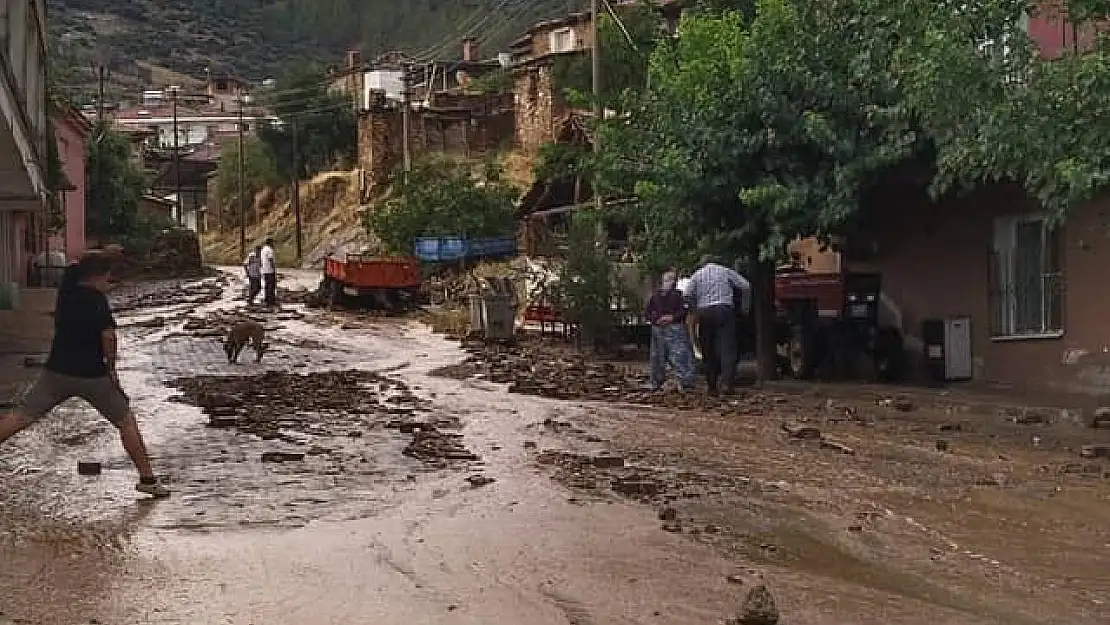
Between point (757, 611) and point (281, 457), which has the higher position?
point (281, 457)

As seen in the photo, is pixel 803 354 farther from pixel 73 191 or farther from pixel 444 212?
pixel 73 191

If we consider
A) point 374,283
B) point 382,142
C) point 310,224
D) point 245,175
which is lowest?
point 374,283

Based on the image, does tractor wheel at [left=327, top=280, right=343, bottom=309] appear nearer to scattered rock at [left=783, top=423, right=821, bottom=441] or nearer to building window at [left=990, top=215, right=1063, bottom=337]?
building window at [left=990, top=215, right=1063, bottom=337]

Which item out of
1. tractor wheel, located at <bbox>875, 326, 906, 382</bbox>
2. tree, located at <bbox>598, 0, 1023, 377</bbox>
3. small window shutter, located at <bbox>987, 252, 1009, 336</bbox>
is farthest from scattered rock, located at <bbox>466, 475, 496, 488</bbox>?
tractor wheel, located at <bbox>875, 326, 906, 382</bbox>

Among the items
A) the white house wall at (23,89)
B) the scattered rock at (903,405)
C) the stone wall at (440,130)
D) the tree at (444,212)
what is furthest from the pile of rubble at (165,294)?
the scattered rock at (903,405)

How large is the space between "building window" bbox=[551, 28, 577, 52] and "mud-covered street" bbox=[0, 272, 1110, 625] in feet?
152

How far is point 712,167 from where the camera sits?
18.2m

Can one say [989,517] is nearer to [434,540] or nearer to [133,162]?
[434,540]

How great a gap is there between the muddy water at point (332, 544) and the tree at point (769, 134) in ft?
18.6

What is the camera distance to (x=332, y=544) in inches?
335

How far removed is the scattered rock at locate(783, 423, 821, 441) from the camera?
13.4 metres

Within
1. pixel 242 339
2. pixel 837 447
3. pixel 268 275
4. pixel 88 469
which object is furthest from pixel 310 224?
pixel 88 469

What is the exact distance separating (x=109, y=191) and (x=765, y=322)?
37.0m

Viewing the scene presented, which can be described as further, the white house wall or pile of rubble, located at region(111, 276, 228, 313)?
pile of rubble, located at region(111, 276, 228, 313)
